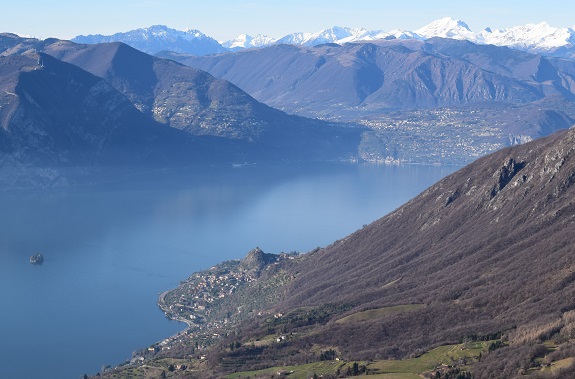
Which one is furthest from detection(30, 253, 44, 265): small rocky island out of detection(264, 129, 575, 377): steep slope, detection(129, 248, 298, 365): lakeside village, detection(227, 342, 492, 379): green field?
detection(227, 342, 492, 379): green field

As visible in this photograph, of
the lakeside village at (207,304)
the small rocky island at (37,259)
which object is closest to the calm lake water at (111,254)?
the small rocky island at (37,259)

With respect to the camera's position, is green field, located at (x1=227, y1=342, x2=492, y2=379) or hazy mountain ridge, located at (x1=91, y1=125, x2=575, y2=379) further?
hazy mountain ridge, located at (x1=91, y1=125, x2=575, y2=379)

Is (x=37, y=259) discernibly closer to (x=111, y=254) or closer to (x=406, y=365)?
(x=111, y=254)

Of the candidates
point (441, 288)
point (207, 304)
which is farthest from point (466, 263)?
point (207, 304)

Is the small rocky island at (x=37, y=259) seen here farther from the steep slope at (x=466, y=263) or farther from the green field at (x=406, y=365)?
the green field at (x=406, y=365)

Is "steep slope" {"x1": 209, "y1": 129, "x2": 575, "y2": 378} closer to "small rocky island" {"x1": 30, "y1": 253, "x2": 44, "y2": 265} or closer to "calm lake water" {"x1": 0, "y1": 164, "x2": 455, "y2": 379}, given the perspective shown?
"calm lake water" {"x1": 0, "y1": 164, "x2": 455, "y2": 379}

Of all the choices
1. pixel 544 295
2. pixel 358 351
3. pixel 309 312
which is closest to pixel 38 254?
pixel 309 312

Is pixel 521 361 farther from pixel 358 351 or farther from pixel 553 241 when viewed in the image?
pixel 553 241
